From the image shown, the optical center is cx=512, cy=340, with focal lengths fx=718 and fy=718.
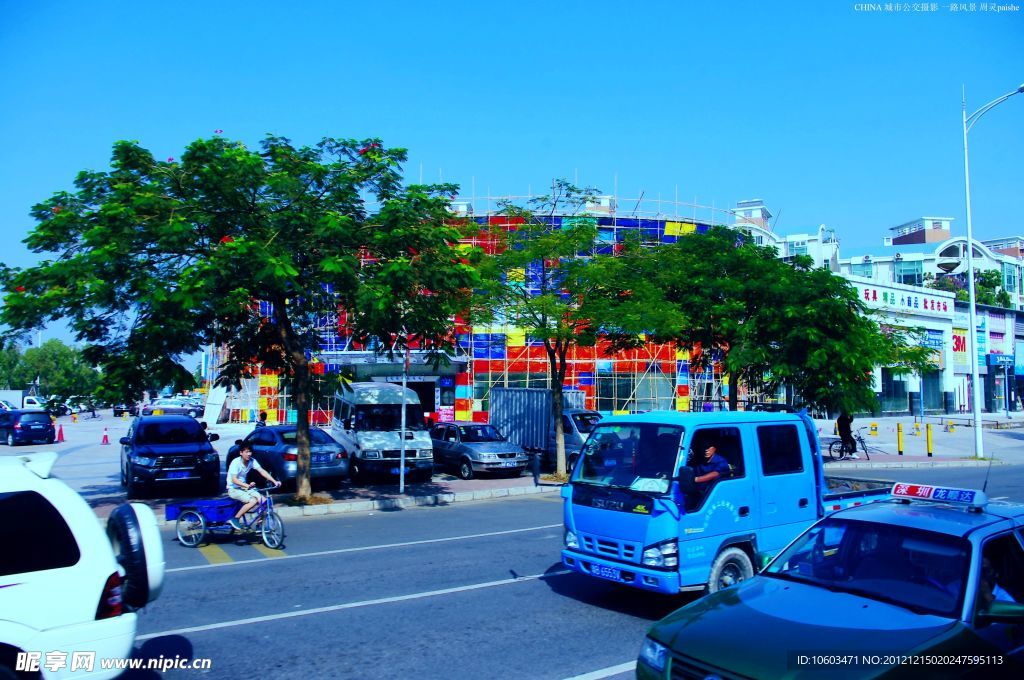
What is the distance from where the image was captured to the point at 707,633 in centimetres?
432

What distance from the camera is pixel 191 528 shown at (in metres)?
11.4

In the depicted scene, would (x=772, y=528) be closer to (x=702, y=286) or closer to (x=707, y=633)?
(x=707, y=633)

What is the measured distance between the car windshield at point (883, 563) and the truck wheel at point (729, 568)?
80.4 inches

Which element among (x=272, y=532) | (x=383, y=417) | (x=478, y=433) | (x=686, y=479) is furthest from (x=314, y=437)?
(x=686, y=479)

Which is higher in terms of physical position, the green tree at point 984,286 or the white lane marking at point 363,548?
the green tree at point 984,286

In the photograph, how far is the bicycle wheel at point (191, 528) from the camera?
11.4 meters

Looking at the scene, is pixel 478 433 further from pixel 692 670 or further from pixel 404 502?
pixel 692 670

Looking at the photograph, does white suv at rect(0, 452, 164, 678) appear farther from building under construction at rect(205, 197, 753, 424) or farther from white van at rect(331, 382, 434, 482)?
building under construction at rect(205, 197, 753, 424)

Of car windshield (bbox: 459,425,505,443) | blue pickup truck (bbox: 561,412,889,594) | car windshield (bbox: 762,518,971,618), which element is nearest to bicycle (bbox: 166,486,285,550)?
blue pickup truck (bbox: 561,412,889,594)

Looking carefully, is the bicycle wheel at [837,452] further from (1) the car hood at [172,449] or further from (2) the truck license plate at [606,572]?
(2) the truck license plate at [606,572]

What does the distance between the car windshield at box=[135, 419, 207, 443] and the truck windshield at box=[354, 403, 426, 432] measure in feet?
13.8

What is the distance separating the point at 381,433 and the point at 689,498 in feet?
45.8

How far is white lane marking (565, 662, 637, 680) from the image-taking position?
18.9ft

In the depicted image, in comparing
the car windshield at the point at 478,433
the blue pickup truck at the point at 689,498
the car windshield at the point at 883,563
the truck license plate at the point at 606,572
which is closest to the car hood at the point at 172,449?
the car windshield at the point at 478,433
